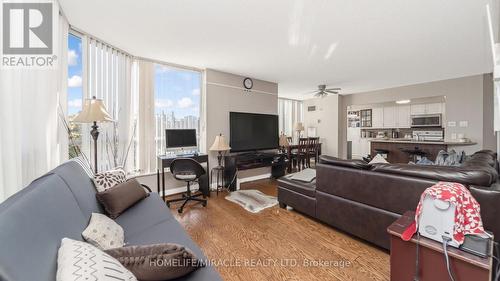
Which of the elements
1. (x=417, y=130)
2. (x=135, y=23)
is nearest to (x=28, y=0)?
→ (x=135, y=23)

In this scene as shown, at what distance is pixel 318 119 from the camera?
24.7 ft

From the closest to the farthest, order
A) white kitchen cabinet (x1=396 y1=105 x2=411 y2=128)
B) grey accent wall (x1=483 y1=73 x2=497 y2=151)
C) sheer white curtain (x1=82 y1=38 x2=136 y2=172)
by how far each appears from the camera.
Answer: sheer white curtain (x1=82 y1=38 x2=136 y2=172) → grey accent wall (x1=483 y1=73 x2=497 y2=151) → white kitchen cabinet (x1=396 y1=105 x2=411 y2=128)

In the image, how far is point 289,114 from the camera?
302 inches

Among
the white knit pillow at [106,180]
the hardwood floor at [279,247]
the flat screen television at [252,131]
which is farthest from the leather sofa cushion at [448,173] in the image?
the flat screen television at [252,131]

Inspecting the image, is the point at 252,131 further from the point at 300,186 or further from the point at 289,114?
the point at 289,114

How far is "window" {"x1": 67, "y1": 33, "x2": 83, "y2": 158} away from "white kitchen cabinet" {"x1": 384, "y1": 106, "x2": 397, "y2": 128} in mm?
7778

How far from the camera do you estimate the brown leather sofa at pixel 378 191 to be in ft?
4.83

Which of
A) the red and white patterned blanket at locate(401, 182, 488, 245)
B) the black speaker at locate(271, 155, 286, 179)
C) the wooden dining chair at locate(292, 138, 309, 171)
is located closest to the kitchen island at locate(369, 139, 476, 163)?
the wooden dining chair at locate(292, 138, 309, 171)

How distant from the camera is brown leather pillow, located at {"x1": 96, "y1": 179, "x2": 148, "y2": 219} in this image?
171 cm

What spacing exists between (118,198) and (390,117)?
24.7 feet

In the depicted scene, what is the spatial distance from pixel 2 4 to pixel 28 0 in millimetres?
409

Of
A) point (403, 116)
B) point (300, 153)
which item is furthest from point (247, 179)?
point (403, 116)

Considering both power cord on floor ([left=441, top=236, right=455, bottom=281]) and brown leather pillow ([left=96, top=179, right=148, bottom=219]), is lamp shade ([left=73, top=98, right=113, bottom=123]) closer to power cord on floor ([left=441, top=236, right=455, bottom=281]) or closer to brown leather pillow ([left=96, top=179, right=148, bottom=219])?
brown leather pillow ([left=96, top=179, right=148, bottom=219])

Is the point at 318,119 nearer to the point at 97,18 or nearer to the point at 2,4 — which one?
the point at 97,18
